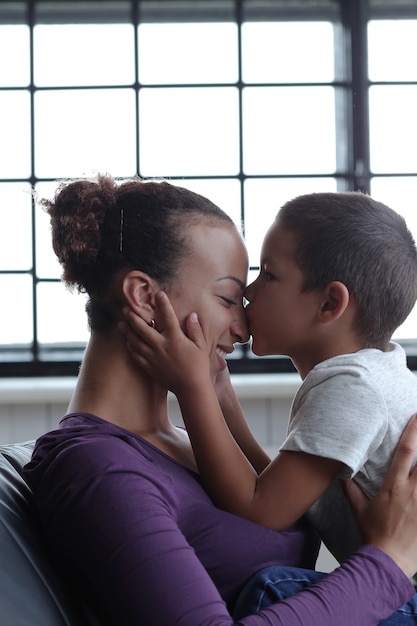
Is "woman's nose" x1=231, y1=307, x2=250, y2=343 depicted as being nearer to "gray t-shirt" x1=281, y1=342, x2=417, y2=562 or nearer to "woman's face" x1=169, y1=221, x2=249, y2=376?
"woman's face" x1=169, y1=221, x2=249, y2=376

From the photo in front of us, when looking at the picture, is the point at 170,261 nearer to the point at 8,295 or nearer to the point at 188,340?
the point at 188,340

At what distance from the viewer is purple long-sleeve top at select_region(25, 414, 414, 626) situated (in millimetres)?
988

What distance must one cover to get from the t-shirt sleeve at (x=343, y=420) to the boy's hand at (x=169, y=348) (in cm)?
17

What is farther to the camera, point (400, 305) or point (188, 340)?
point (400, 305)

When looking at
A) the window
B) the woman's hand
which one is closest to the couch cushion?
the woman's hand

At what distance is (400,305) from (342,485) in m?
0.34

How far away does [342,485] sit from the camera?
1.34 metres

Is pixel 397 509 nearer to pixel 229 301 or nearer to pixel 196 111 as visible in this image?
pixel 229 301

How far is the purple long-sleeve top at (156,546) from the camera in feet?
3.24

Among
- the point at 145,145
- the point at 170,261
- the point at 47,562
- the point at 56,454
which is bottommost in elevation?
the point at 47,562

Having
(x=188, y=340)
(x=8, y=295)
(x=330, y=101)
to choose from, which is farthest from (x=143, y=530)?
(x=330, y=101)

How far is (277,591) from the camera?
1.15 m

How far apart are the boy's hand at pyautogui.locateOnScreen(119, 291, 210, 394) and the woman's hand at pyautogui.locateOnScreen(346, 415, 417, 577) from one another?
310 millimetres

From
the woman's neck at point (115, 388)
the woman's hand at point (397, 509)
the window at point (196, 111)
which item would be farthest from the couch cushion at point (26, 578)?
the window at point (196, 111)
